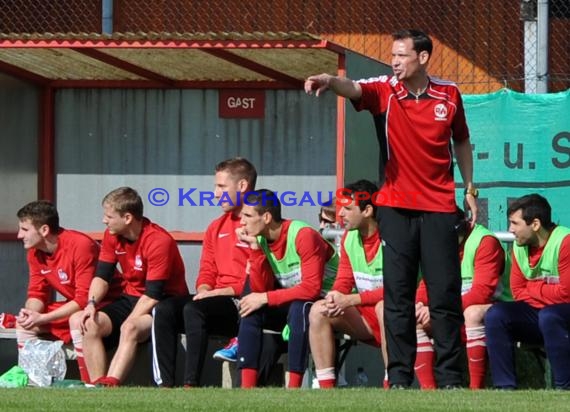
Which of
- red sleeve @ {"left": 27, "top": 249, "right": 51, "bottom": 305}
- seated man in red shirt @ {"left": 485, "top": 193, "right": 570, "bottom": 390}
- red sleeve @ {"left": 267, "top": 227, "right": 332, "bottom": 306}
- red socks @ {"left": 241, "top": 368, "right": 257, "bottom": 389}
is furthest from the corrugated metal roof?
red socks @ {"left": 241, "top": 368, "right": 257, "bottom": 389}

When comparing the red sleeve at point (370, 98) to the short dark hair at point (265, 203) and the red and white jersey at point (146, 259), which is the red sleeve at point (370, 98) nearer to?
the short dark hair at point (265, 203)

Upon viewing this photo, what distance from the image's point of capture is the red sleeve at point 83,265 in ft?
33.3

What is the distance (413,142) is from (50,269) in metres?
3.54

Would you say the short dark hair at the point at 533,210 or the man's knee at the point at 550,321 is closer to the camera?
the man's knee at the point at 550,321

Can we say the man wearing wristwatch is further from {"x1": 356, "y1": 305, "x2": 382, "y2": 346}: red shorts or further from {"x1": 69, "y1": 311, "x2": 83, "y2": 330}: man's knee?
{"x1": 69, "y1": 311, "x2": 83, "y2": 330}: man's knee

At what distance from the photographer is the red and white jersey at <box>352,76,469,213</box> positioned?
7.90m

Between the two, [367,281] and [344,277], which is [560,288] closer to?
[367,281]

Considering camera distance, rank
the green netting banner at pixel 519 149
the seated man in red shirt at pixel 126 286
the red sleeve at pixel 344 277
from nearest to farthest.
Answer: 1. the red sleeve at pixel 344 277
2. the seated man in red shirt at pixel 126 286
3. the green netting banner at pixel 519 149

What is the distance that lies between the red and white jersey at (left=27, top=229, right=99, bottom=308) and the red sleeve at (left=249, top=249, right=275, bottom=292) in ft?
4.46

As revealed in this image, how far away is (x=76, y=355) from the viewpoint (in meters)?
9.93

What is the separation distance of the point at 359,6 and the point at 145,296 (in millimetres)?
6084

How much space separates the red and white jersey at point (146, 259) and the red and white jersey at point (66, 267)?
24cm

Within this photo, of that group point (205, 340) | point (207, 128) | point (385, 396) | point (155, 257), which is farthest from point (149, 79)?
point (385, 396)

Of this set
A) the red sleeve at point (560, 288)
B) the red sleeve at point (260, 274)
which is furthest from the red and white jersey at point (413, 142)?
the red sleeve at point (260, 274)
